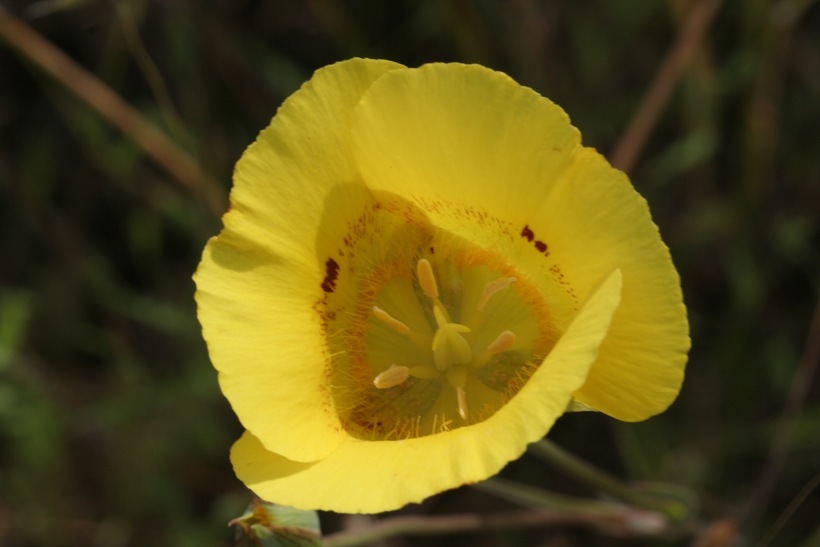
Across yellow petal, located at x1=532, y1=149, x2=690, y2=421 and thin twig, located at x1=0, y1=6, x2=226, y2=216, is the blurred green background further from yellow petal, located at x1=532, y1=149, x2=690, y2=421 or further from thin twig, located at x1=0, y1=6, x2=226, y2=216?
yellow petal, located at x1=532, y1=149, x2=690, y2=421

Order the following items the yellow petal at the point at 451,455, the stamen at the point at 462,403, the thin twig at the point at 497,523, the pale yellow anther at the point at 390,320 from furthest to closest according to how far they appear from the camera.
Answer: the thin twig at the point at 497,523 < the pale yellow anther at the point at 390,320 < the stamen at the point at 462,403 < the yellow petal at the point at 451,455

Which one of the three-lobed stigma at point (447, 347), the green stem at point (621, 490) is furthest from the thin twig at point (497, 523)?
the three-lobed stigma at point (447, 347)

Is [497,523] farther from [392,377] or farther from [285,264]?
[285,264]

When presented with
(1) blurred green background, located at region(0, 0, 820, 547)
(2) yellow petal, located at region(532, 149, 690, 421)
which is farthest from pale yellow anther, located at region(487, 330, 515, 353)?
(1) blurred green background, located at region(0, 0, 820, 547)

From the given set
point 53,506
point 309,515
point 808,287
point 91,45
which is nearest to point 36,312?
point 53,506

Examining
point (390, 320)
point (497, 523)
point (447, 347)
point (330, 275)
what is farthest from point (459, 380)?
point (497, 523)

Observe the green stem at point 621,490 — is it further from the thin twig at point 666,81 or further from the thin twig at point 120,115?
the thin twig at point 120,115
